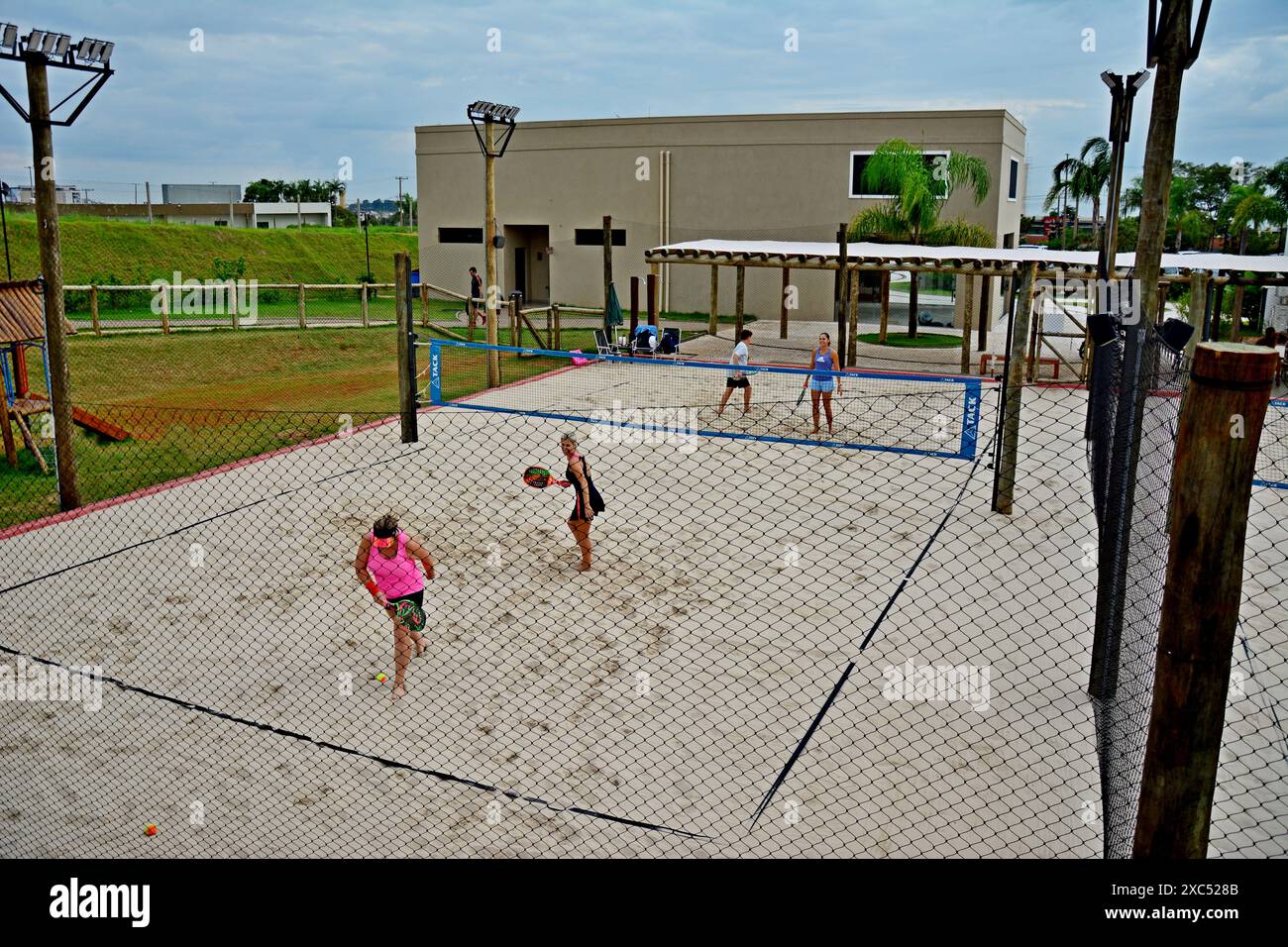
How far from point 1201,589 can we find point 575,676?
516 centimetres

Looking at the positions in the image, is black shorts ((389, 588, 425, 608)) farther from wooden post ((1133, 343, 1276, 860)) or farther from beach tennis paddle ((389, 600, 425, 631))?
wooden post ((1133, 343, 1276, 860))

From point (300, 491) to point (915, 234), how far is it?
73.3 ft

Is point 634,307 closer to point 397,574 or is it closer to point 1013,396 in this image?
point 1013,396

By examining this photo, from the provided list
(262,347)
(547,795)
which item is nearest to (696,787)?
(547,795)

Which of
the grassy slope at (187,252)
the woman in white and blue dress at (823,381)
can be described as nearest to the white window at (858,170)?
the woman in white and blue dress at (823,381)

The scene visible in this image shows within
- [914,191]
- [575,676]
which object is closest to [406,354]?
[575,676]

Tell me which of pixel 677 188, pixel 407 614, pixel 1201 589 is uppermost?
pixel 677 188

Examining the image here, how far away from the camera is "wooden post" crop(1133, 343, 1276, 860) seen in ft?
7.93

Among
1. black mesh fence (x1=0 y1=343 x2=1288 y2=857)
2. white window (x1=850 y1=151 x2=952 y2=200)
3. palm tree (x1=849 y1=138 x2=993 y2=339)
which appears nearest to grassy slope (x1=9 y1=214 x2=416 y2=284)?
white window (x1=850 y1=151 x2=952 y2=200)

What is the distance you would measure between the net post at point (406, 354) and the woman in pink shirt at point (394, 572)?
714 centimetres

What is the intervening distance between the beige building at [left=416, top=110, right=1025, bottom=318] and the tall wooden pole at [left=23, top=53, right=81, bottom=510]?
24.9m

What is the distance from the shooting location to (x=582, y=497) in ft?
30.1

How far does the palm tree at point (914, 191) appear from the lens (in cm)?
2906

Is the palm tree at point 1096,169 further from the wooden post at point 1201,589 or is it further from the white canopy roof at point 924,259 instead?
the wooden post at point 1201,589
